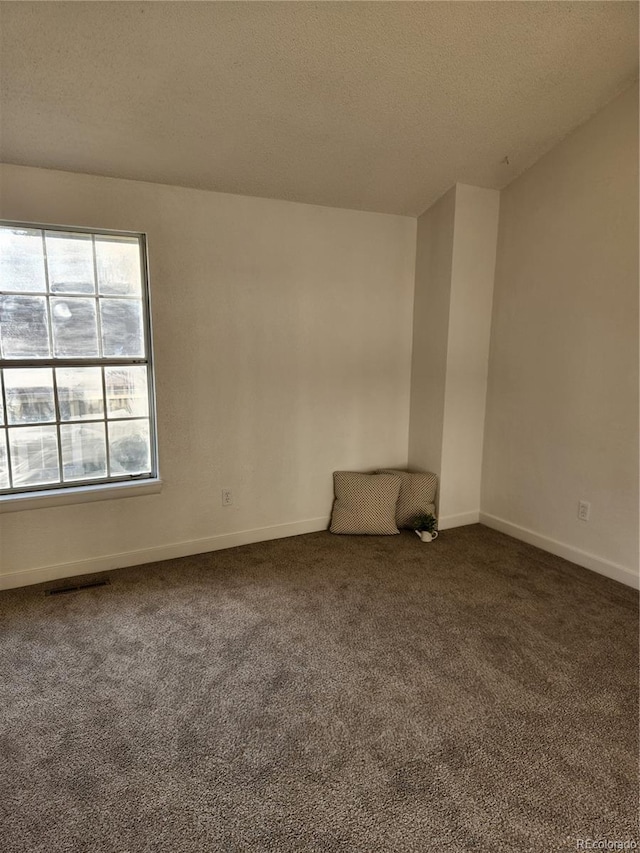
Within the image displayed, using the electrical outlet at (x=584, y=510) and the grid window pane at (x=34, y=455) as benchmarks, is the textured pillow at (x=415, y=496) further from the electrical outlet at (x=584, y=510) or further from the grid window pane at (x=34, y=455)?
the grid window pane at (x=34, y=455)

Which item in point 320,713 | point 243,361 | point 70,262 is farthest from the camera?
point 243,361

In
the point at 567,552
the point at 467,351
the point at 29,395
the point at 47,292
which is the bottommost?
the point at 567,552

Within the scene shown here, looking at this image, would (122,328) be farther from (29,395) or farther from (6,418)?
(6,418)

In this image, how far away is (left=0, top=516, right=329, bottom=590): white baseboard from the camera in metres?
2.59

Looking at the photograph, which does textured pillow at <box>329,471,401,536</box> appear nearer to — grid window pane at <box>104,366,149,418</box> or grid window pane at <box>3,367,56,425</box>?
grid window pane at <box>104,366,149,418</box>

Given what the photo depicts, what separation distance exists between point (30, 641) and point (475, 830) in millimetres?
1935

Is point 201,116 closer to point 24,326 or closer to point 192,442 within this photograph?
point 24,326

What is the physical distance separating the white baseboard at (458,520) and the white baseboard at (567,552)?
0.05 metres

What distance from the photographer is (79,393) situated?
8.71 feet

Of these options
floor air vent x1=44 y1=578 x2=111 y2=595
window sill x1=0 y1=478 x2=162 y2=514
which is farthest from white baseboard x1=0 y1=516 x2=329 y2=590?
window sill x1=0 y1=478 x2=162 y2=514

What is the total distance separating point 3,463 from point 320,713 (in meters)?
2.12

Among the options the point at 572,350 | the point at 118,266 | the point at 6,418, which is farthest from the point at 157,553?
the point at 572,350

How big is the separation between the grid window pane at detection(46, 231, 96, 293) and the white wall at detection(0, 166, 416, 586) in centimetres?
11

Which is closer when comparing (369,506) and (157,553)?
(157,553)
